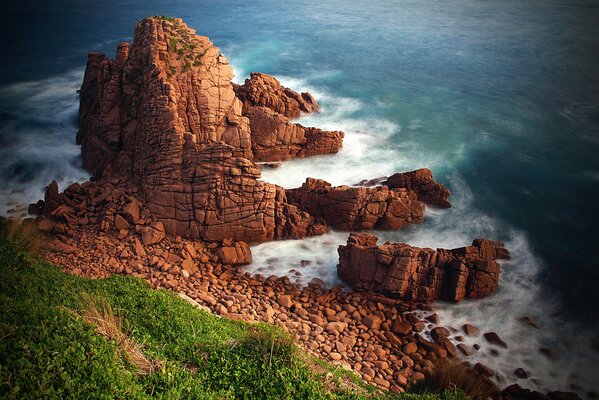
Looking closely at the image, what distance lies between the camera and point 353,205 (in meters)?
22.5

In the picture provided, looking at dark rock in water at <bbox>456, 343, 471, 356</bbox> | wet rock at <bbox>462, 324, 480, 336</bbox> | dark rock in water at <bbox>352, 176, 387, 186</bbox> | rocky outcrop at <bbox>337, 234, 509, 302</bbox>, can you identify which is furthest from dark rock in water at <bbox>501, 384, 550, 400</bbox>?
dark rock in water at <bbox>352, 176, 387, 186</bbox>

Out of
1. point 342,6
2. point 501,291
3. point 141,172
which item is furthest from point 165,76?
point 342,6

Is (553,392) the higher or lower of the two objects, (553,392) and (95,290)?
the lower

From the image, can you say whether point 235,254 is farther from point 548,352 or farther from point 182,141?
point 548,352

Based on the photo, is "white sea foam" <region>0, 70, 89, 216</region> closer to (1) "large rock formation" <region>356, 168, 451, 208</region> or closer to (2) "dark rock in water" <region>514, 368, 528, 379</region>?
(1) "large rock formation" <region>356, 168, 451, 208</region>

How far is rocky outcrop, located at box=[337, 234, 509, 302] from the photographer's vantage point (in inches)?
750

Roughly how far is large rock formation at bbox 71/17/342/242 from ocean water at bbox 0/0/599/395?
2.10m

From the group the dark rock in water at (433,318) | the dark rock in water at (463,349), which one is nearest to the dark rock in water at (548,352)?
the dark rock in water at (463,349)

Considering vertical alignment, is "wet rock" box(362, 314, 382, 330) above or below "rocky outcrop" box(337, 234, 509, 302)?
below

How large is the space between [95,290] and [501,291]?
654 inches

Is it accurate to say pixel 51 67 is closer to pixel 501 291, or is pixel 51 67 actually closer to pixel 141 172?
pixel 141 172

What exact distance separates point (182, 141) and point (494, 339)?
15748mm

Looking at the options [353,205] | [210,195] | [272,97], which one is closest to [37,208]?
[210,195]

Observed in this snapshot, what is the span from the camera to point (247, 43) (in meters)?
49.7
